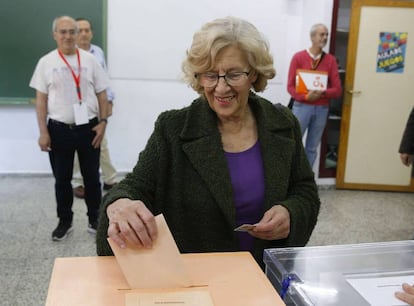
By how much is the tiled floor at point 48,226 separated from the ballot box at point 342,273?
1.94m

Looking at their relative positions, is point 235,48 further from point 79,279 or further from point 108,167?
point 108,167

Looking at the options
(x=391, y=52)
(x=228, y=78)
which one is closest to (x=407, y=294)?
(x=228, y=78)

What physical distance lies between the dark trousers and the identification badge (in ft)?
0.17

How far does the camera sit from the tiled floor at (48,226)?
279 centimetres

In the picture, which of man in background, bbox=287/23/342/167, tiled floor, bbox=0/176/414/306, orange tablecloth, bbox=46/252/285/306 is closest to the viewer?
orange tablecloth, bbox=46/252/285/306

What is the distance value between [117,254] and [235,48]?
0.66 metres

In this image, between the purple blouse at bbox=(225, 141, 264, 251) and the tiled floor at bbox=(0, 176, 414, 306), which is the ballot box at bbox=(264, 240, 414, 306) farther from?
the tiled floor at bbox=(0, 176, 414, 306)

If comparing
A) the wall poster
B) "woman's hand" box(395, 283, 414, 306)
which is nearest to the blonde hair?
"woman's hand" box(395, 283, 414, 306)

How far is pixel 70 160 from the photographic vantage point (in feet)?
10.6

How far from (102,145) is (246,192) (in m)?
3.21

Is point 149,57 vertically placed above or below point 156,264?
above

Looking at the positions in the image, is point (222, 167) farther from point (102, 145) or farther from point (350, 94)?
point (350, 94)

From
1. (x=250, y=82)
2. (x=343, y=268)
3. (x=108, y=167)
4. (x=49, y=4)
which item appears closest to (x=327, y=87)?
(x=108, y=167)

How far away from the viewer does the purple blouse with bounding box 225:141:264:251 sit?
4.42 feet
